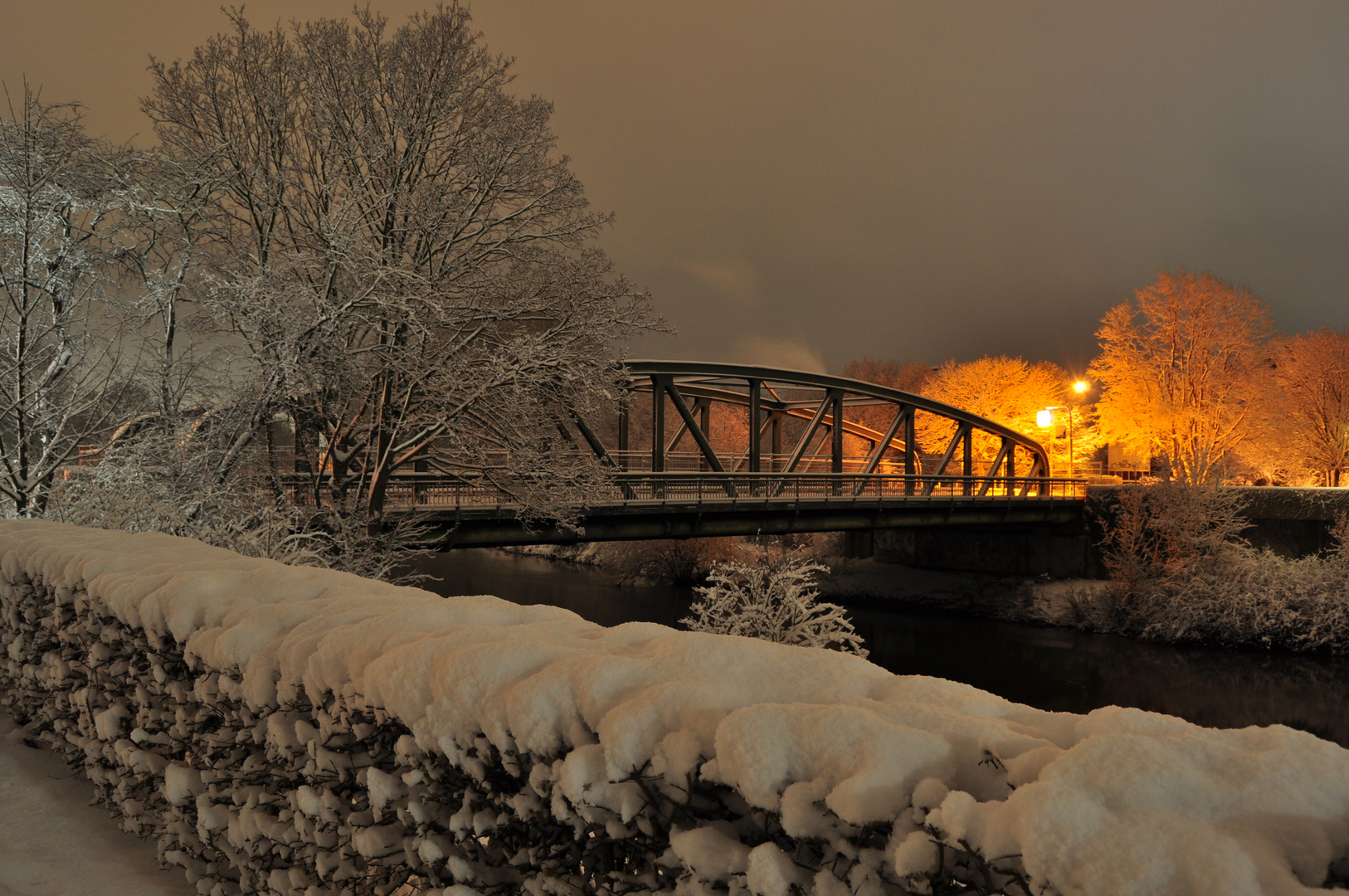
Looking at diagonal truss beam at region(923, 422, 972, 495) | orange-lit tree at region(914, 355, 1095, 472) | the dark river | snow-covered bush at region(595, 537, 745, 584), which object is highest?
orange-lit tree at region(914, 355, 1095, 472)

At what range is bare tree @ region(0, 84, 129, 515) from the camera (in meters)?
10.2

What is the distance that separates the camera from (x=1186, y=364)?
3803cm

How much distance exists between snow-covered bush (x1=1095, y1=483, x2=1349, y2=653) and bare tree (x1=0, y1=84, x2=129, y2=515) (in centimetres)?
2742

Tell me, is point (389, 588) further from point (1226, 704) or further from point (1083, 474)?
point (1083, 474)

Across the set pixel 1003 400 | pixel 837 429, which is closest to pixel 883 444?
pixel 837 429

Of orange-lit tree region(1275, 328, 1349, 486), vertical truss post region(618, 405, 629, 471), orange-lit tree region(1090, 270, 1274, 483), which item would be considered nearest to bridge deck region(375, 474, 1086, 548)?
vertical truss post region(618, 405, 629, 471)

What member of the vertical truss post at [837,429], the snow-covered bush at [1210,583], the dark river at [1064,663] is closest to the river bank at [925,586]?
the dark river at [1064,663]

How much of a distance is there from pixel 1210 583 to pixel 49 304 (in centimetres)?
2943

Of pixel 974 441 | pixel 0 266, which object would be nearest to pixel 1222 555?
pixel 974 441

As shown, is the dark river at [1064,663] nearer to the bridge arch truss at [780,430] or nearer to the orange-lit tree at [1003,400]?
the bridge arch truss at [780,430]

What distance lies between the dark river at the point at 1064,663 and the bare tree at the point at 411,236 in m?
3.34

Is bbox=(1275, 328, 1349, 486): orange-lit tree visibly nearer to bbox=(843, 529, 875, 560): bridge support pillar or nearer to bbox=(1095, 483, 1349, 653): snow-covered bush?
bbox=(1095, 483, 1349, 653): snow-covered bush

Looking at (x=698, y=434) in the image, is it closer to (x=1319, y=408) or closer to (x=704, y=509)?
(x=704, y=509)

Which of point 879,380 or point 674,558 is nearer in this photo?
point 674,558
